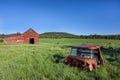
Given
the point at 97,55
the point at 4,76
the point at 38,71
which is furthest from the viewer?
the point at 97,55

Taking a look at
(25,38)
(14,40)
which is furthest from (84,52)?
(14,40)

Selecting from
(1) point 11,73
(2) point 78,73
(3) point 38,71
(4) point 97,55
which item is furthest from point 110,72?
(1) point 11,73

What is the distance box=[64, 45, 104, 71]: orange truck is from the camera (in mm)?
9812

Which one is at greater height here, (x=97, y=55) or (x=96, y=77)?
(x=97, y=55)

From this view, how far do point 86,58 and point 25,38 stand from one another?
5442 cm

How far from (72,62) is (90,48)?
1.24m

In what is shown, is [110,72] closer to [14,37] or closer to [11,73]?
[11,73]

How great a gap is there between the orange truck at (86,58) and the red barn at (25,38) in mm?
52232

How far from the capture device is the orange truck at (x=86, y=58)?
981 cm

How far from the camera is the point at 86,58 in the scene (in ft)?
33.7

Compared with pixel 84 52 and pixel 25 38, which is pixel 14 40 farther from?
pixel 84 52

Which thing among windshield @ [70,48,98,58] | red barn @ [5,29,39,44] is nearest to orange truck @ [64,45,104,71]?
windshield @ [70,48,98,58]

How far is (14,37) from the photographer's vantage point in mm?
62656

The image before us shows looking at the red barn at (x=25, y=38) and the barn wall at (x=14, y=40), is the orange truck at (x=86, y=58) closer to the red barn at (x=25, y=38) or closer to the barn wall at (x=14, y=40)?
the red barn at (x=25, y=38)
